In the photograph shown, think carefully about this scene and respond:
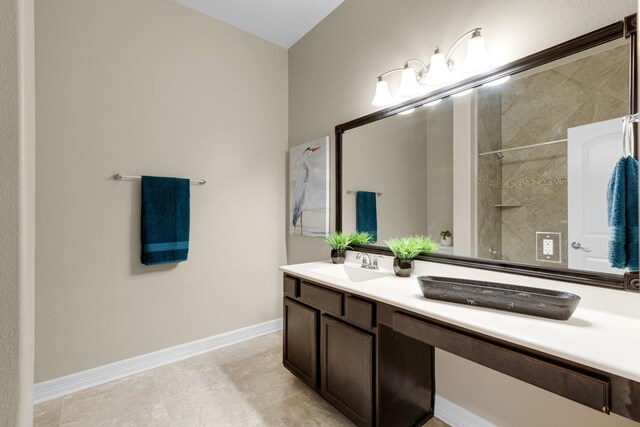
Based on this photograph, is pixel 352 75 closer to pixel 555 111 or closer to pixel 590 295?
pixel 555 111

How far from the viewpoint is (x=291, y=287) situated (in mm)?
1934

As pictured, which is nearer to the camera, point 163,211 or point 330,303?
point 330,303

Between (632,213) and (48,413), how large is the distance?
9.92 feet

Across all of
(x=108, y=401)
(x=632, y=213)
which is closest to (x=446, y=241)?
(x=632, y=213)

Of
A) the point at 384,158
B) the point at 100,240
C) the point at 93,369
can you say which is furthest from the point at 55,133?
the point at 384,158

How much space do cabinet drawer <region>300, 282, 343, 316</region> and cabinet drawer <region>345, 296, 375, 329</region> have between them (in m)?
0.06

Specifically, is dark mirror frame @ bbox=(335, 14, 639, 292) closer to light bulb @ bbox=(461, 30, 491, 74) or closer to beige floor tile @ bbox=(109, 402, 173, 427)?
light bulb @ bbox=(461, 30, 491, 74)

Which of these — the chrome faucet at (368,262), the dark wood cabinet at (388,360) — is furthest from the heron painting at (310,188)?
the dark wood cabinet at (388,360)

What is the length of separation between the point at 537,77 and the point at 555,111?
180 millimetres

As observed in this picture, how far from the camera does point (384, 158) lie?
2.04 m

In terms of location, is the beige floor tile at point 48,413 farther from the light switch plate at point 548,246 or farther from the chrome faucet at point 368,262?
the light switch plate at point 548,246

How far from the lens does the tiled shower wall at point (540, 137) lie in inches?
44.6

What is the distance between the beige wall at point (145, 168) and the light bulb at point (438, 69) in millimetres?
1661

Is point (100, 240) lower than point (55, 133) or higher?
lower
